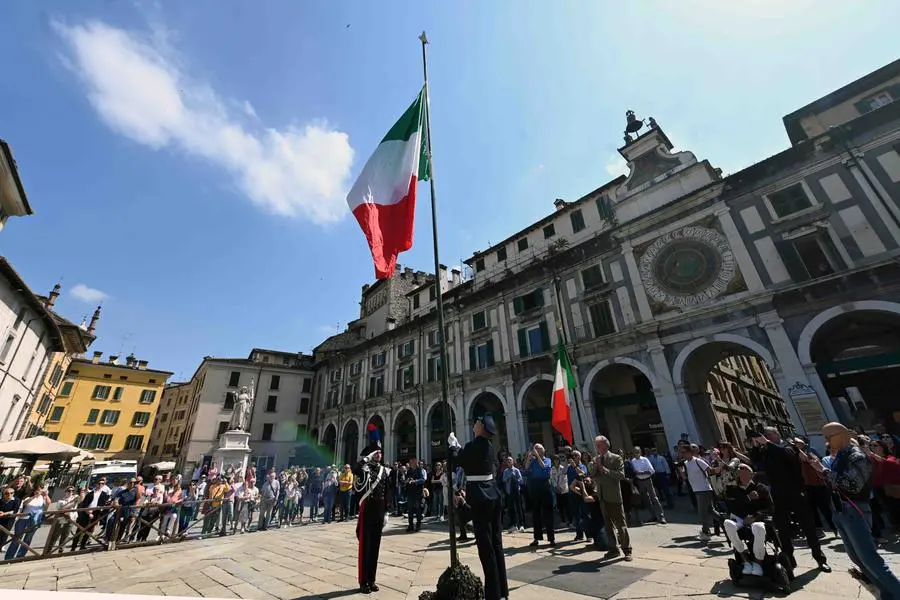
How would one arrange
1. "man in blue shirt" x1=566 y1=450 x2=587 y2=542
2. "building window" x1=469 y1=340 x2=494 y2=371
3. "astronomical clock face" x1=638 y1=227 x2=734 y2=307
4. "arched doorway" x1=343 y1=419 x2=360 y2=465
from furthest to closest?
"arched doorway" x1=343 y1=419 x2=360 y2=465
"building window" x1=469 y1=340 x2=494 y2=371
"astronomical clock face" x1=638 y1=227 x2=734 y2=307
"man in blue shirt" x1=566 y1=450 x2=587 y2=542

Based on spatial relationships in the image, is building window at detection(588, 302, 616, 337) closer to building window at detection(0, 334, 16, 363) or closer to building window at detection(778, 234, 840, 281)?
building window at detection(778, 234, 840, 281)

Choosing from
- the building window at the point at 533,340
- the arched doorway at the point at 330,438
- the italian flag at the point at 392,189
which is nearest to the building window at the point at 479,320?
the building window at the point at 533,340

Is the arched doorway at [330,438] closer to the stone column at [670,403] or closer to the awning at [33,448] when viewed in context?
the awning at [33,448]

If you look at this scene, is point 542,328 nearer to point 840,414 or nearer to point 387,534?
point 840,414

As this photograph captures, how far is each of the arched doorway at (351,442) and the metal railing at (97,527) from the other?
73.1ft

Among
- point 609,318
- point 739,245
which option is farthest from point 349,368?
point 739,245

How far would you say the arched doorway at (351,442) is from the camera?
34.5 meters

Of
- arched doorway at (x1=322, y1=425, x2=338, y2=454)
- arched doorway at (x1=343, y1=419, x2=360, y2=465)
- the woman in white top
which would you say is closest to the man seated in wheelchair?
the woman in white top

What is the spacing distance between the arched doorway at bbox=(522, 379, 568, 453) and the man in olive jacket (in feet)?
46.4

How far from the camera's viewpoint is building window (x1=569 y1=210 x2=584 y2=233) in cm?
2386

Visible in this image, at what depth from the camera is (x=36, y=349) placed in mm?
23609

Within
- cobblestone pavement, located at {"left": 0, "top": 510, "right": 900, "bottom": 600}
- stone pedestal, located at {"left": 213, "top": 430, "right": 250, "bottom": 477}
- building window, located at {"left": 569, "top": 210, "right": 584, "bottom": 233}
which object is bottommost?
cobblestone pavement, located at {"left": 0, "top": 510, "right": 900, "bottom": 600}

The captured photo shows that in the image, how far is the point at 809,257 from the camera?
15273 mm

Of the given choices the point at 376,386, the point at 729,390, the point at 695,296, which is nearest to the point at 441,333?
the point at 695,296
